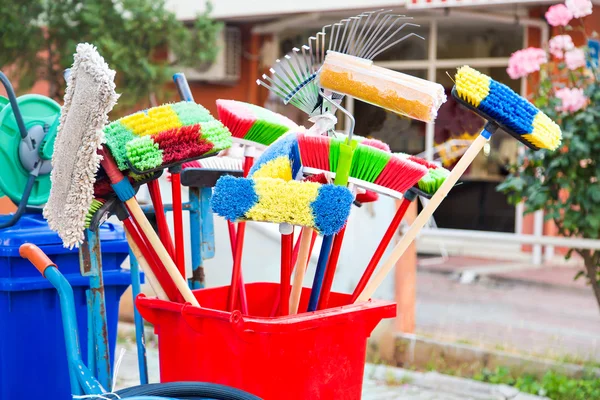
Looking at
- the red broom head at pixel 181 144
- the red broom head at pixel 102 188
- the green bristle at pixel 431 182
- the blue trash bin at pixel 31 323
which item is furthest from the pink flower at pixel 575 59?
the red broom head at pixel 102 188

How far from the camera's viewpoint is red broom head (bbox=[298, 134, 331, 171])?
177 cm

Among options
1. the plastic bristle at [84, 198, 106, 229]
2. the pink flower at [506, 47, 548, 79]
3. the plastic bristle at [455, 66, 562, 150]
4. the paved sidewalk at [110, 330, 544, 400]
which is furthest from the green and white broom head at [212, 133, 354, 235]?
the pink flower at [506, 47, 548, 79]

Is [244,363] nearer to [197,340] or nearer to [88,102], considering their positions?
[197,340]

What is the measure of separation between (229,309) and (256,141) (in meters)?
0.46

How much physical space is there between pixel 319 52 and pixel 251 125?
0.26 metres

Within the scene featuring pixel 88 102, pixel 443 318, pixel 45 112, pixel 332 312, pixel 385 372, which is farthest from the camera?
pixel 443 318

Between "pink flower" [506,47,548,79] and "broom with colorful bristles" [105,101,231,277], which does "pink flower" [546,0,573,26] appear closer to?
"pink flower" [506,47,548,79]

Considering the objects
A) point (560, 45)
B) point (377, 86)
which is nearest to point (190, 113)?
point (377, 86)

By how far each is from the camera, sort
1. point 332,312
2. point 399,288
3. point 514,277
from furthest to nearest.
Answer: point 514,277, point 399,288, point 332,312

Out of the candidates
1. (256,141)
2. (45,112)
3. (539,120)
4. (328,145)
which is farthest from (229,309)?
(45,112)

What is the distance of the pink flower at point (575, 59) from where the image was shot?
4.14 meters

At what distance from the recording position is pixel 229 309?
214 centimetres

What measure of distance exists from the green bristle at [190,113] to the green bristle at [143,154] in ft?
0.32

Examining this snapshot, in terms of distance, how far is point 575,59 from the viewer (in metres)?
4.14
